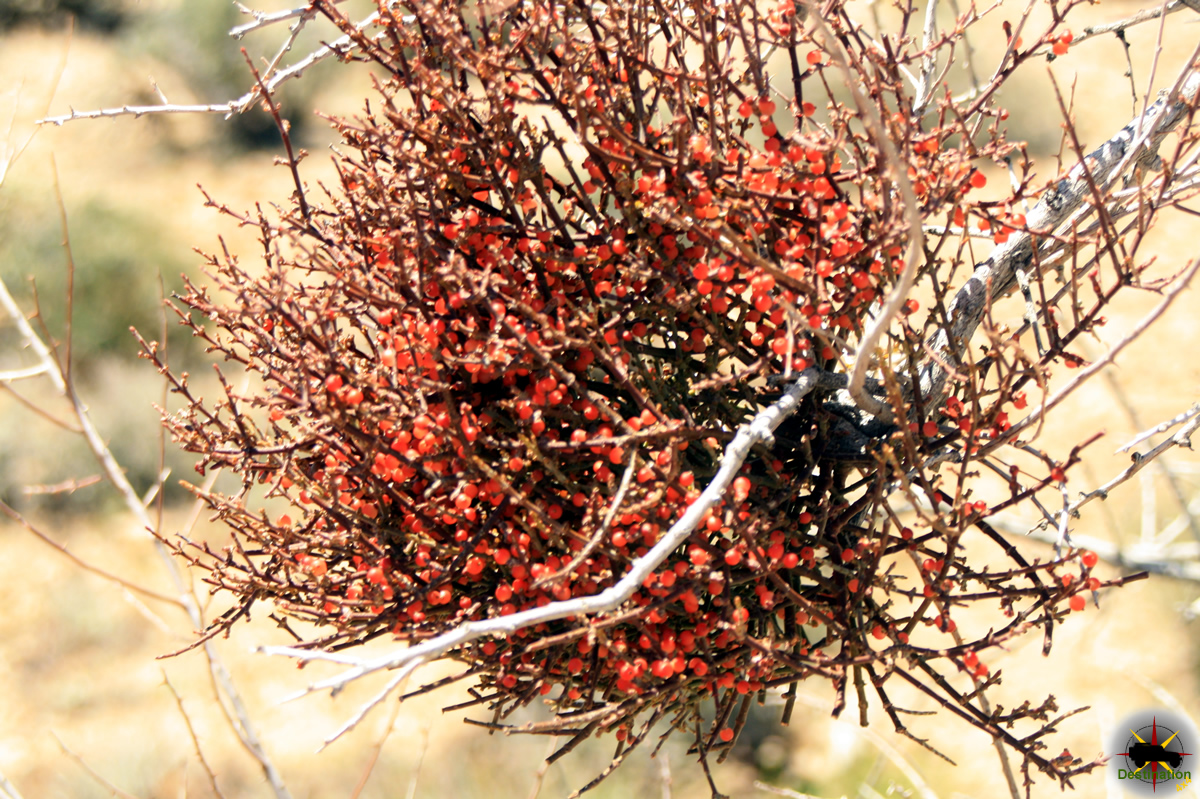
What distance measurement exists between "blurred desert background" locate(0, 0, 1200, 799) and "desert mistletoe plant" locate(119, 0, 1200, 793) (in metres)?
1.53

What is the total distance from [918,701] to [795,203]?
4.82 metres

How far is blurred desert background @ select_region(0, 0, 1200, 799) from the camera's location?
4668mm

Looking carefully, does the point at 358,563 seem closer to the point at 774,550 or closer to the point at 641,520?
the point at 641,520

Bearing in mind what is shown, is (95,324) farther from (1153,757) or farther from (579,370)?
(1153,757)

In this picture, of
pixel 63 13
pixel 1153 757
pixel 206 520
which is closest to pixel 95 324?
pixel 206 520

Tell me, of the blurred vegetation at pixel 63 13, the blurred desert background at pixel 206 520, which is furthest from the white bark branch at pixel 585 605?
the blurred vegetation at pixel 63 13

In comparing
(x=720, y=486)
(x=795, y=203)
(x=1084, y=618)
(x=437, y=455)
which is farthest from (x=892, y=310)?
(x=1084, y=618)

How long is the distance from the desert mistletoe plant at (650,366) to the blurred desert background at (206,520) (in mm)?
1526

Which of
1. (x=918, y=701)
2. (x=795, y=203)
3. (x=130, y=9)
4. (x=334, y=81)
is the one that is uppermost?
(x=130, y=9)

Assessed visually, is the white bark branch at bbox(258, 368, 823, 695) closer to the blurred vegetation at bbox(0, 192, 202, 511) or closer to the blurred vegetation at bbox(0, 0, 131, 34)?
the blurred vegetation at bbox(0, 192, 202, 511)

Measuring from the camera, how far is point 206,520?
5734 millimetres

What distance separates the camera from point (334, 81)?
8.84 metres

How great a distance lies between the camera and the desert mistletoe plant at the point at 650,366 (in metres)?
1.09

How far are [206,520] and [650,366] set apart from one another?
5.17 meters
